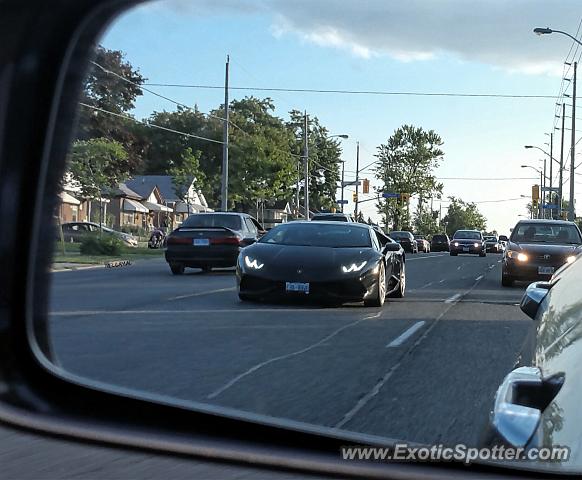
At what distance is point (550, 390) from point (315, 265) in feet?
28.2

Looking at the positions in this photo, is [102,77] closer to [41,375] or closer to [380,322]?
[41,375]

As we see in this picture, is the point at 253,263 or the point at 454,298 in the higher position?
the point at 253,263

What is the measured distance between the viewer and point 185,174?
4972 cm

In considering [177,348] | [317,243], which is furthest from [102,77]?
[317,243]

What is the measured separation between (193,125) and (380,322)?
34.1m

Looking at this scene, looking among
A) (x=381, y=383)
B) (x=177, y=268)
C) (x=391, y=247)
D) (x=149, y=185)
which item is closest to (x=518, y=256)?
(x=391, y=247)

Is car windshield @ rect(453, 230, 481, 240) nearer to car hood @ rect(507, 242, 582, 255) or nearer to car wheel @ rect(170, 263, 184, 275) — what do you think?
car wheel @ rect(170, 263, 184, 275)

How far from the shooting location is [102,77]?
416 cm

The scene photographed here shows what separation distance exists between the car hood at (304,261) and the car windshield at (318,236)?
0.22 m

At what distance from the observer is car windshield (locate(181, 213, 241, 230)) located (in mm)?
20631

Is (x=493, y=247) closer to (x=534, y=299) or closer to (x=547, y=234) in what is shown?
(x=547, y=234)

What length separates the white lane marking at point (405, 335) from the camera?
826 centimetres

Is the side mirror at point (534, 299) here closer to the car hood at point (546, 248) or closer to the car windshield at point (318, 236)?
the car windshield at point (318, 236)

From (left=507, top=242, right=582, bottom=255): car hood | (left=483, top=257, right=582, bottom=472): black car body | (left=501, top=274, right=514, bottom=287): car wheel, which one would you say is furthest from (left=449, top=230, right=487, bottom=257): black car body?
(left=483, top=257, right=582, bottom=472): black car body
